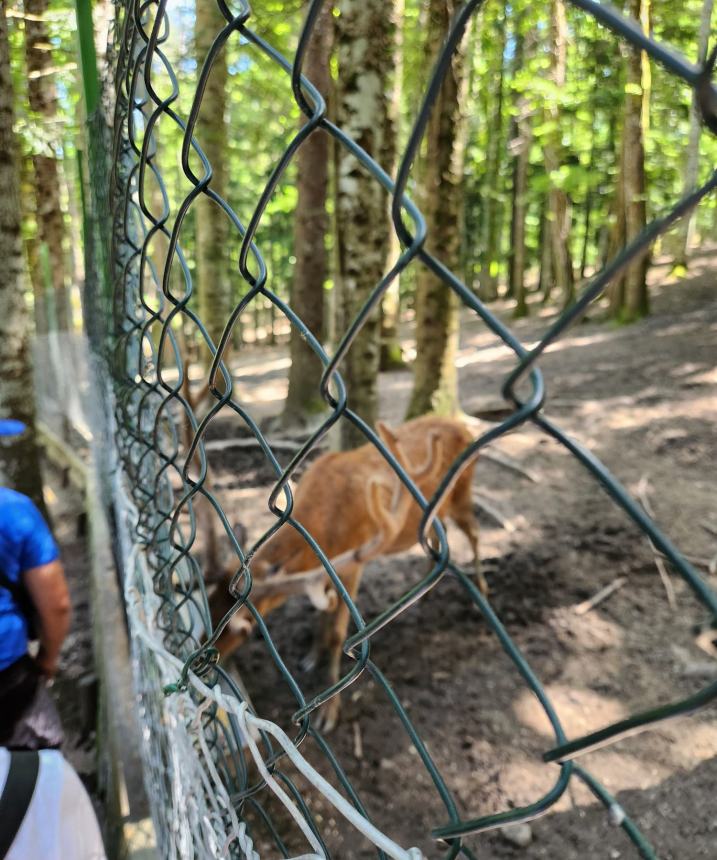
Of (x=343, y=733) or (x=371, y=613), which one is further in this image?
(x=371, y=613)

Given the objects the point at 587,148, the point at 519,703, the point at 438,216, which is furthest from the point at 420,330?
the point at 587,148

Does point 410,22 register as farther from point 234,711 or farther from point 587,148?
point 234,711

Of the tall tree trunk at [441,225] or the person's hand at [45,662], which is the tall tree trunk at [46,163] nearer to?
the tall tree trunk at [441,225]

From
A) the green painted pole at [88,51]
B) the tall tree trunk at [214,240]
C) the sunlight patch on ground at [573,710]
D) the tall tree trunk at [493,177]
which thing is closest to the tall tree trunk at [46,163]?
the tall tree trunk at [214,240]

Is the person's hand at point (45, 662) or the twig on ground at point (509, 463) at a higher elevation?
the person's hand at point (45, 662)

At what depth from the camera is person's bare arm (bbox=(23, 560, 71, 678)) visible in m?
2.53

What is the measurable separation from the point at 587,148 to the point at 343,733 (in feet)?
44.0

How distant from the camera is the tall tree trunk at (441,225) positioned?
5.88m

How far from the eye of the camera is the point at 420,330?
21.4 feet

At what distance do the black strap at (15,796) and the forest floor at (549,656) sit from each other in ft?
4.57

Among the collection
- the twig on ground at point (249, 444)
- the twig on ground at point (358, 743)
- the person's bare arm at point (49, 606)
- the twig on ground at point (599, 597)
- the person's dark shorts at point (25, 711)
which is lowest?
the twig on ground at point (358, 743)

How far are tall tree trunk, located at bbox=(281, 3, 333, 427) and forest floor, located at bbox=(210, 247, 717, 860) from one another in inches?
39.3

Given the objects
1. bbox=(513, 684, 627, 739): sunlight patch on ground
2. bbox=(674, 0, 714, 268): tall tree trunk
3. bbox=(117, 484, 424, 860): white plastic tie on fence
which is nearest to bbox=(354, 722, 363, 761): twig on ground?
bbox=(513, 684, 627, 739): sunlight patch on ground

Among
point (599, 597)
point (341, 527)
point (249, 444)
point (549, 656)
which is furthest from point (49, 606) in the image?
point (249, 444)
